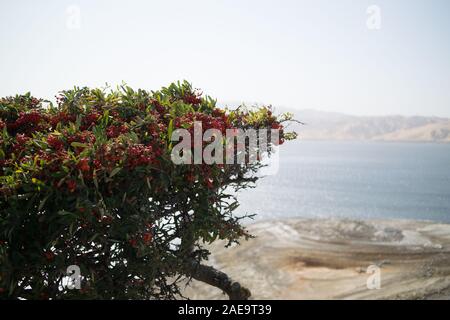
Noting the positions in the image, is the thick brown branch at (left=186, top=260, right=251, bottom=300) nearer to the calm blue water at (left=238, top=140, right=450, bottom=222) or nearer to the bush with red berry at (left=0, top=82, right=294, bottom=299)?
the bush with red berry at (left=0, top=82, right=294, bottom=299)

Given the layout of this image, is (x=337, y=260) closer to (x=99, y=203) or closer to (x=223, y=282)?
(x=223, y=282)

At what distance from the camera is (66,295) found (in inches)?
174

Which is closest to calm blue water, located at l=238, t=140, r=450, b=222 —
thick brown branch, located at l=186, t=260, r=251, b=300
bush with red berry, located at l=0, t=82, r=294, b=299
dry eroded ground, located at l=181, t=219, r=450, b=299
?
dry eroded ground, located at l=181, t=219, r=450, b=299

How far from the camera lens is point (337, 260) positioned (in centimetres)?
3366

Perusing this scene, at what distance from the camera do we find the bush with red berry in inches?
167

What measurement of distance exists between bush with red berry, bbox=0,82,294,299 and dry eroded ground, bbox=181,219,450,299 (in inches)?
887

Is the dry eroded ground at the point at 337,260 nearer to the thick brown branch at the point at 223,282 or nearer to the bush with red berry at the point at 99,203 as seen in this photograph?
the thick brown branch at the point at 223,282

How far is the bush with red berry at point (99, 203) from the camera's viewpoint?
167 inches

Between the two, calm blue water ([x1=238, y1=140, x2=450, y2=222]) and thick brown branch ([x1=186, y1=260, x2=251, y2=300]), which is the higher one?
thick brown branch ([x1=186, y1=260, x2=251, y2=300])

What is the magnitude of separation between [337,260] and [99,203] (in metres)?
32.7

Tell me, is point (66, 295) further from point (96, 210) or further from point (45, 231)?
point (96, 210)

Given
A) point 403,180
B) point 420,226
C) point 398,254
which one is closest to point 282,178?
point 403,180

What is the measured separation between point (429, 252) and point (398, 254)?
248cm

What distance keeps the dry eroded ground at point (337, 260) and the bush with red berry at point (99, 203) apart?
2252 cm
